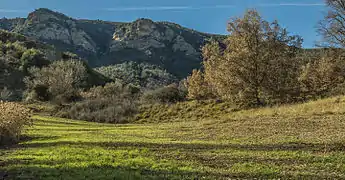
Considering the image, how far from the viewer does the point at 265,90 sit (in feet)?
102

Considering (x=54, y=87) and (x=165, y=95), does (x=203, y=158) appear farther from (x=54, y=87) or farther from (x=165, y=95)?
(x=54, y=87)

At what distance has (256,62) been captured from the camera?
3033 cm

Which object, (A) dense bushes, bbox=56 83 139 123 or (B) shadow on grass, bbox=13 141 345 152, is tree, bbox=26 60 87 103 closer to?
(A) dense bushes, bbox=56 83 139 123

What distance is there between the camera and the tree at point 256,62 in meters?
30.2

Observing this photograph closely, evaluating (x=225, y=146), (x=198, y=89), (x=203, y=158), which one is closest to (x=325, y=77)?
(x=198, y=89)

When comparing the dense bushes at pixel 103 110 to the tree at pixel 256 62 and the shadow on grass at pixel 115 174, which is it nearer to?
the tree at pixel 256 62

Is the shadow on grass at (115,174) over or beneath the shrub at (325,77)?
beneath

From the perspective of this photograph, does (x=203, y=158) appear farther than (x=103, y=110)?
No

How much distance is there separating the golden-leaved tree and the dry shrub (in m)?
18.7

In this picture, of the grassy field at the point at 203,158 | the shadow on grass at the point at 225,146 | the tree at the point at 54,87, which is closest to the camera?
the grassy field at the point at 203,158

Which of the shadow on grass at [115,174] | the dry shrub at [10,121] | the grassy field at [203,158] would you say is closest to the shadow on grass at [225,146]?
the grassy field at [203,158]

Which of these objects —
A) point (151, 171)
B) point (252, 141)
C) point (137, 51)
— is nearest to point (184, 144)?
point (252, 141)

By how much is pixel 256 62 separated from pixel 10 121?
21729 mm

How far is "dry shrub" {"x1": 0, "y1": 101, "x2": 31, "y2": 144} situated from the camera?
56.6 feet
